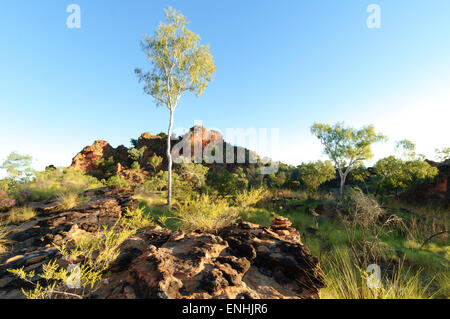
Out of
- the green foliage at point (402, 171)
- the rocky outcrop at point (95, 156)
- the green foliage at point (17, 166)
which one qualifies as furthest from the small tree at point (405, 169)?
the rocky outcrop at point (95, 156)

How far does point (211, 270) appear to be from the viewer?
214 cm

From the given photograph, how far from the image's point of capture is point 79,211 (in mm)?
5496

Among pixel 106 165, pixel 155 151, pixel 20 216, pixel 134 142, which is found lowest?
pixel 20 216

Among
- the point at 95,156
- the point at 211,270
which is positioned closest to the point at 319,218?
the point at 211,270

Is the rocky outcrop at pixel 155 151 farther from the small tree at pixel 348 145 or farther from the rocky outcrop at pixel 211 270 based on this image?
the rocky outcrop at pixel 211 270

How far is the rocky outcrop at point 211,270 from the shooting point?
6.20 ft

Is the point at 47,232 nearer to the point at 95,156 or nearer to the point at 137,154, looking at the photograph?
the point at 137,154

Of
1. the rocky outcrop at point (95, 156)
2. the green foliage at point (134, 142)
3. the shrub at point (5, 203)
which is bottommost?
the shrub at point (5, 203)

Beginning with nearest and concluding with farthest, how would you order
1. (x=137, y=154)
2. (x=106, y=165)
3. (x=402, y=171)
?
(x=402, y=171), (x=106, y=165), (x=137, y=154)

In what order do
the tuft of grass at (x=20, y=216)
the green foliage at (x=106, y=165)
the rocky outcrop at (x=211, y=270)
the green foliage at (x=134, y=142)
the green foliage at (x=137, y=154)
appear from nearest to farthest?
the rocky outcrop at (x=211, y=270) → the tuft of grass at (x=20, y=216) → the green foliage at (x=106, y=165) → the green foliage at (x=137, y=154) → the green foliage at (x=134, y=142)
